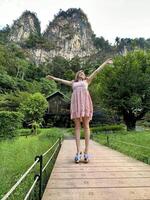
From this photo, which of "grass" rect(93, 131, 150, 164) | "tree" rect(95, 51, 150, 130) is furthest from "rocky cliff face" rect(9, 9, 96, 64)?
"grass" rect(93, 131, 150, 164)

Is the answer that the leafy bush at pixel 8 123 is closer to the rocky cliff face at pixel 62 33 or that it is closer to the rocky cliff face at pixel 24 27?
the rocky cliff face at pixel 62 33

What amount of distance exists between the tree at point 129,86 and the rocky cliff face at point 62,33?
3295 inches

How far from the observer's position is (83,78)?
5758 mm

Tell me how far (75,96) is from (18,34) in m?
126

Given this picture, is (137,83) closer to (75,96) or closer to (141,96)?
(141,96)

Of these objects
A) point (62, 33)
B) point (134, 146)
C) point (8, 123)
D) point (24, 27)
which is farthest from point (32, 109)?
point (24, 27)

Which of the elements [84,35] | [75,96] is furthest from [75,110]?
[84,35]

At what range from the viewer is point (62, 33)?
419 ft

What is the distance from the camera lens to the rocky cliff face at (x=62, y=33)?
Answer: 12138 cm

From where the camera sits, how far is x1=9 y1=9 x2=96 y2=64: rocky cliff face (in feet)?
398

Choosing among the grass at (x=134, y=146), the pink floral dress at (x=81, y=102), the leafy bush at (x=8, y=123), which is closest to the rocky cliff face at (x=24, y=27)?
the leafy bush at (x=8, y=123)

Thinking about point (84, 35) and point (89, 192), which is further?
point (84, 35)

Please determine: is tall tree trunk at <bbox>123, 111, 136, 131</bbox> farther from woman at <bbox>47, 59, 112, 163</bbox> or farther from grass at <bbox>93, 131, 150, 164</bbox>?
woman at <bbox>47, 59, 112, 163</bbox>

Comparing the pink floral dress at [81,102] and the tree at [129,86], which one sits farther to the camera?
the tree at [129,86]
